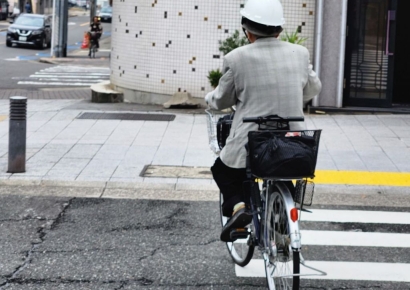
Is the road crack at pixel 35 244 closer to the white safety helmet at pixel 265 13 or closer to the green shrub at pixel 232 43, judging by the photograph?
the white safety helmet at pixel 265 13

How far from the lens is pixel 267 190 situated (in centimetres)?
527

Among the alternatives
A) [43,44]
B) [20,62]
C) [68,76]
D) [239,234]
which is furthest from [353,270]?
[43,44]

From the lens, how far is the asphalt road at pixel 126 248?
5840mm

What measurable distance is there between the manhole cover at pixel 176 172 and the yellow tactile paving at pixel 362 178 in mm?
1338

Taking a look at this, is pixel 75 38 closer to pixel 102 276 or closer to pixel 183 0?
pixel 183 0

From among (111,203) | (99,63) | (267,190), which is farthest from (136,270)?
(99,63)

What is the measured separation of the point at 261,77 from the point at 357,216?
3.19 metres

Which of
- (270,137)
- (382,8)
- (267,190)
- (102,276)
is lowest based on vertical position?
(102,276)

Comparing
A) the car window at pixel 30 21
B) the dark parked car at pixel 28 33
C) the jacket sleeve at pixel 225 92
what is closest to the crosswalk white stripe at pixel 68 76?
the dark parked car at pixel 28 33

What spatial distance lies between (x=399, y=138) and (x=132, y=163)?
14.3 ft

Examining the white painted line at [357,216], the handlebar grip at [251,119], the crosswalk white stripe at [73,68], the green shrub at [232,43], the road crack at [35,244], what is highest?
the green shrub at [232,43]

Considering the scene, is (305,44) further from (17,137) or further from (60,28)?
(60,28)

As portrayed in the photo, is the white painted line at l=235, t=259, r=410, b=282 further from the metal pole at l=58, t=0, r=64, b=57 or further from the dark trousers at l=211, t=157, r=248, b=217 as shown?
the metal pole at l=58, t=0, r=64, b=57

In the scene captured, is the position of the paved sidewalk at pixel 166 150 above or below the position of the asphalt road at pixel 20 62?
below
